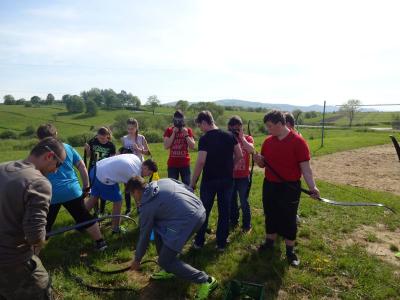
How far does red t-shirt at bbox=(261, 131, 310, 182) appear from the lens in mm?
4543

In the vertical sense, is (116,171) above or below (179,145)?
below

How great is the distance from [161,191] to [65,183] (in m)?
1.70

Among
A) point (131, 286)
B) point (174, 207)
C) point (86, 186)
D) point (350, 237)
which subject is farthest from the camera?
point (350, 237)

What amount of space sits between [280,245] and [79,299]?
9.97 ft

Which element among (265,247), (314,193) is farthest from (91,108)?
(314,193)

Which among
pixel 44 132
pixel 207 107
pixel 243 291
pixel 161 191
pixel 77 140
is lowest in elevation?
pixel 77 140

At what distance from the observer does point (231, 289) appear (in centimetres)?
391

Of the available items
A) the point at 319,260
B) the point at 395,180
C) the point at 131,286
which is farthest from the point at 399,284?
the point at 395,180

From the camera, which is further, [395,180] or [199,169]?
[395,180]

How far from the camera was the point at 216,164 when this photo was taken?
4.85 metres

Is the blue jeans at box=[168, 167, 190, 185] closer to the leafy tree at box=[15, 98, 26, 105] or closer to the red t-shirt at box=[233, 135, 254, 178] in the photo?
the red t-shirt at box=[233, 135, 254, 178]

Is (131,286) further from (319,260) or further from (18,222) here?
(319,260)

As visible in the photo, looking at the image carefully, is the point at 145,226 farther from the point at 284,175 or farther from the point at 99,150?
the point at 99,150

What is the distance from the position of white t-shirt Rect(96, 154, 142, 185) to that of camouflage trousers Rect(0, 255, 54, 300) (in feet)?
7.60
